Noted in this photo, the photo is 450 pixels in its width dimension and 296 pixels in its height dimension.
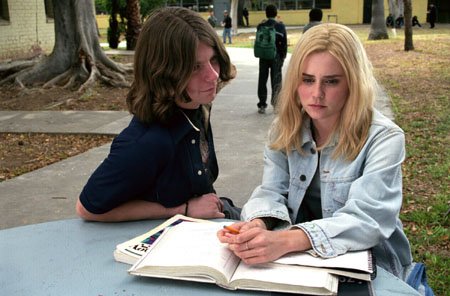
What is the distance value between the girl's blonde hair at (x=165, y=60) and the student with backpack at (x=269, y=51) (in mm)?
6321

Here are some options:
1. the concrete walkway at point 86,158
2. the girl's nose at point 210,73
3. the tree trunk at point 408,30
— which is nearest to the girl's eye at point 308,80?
the girl's nose at point 210,73

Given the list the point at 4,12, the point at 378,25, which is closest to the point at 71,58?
the point at 4,12

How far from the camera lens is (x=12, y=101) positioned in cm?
1070

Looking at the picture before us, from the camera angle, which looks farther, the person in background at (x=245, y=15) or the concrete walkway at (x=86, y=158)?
the person in background at (x=245, y=15)

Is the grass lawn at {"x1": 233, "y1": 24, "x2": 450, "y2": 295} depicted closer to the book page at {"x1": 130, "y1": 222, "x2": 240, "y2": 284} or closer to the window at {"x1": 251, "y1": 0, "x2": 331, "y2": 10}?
the book page at {"x1": 130, "y1": 222, "x2": 240, "y2": 284}

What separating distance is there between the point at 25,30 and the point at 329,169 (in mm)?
19980

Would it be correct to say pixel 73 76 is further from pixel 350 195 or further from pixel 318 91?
pixel 350 195

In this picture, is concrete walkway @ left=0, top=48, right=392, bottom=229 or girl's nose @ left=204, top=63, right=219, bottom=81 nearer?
girl's nose @ left=204, top=63, right=219, bottom=81

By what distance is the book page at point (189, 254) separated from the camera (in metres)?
1.49

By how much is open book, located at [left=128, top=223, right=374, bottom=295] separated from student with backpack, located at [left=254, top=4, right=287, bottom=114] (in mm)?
6808

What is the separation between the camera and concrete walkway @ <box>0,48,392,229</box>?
4.69m

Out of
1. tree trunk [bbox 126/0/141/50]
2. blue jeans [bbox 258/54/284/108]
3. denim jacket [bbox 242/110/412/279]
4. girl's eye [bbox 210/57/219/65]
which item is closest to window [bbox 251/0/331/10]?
tree trunk [bbox 126/0/141/50]

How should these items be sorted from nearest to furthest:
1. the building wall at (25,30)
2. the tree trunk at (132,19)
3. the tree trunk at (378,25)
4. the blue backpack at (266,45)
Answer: the blue backpack at (266,45), the building wall at (25,30), the tree trunk at (132,19), the tree trunk at (378,25)

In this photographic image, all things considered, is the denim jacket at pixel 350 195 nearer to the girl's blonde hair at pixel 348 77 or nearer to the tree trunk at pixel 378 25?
the girl's blonde hair at pixel 348 77
